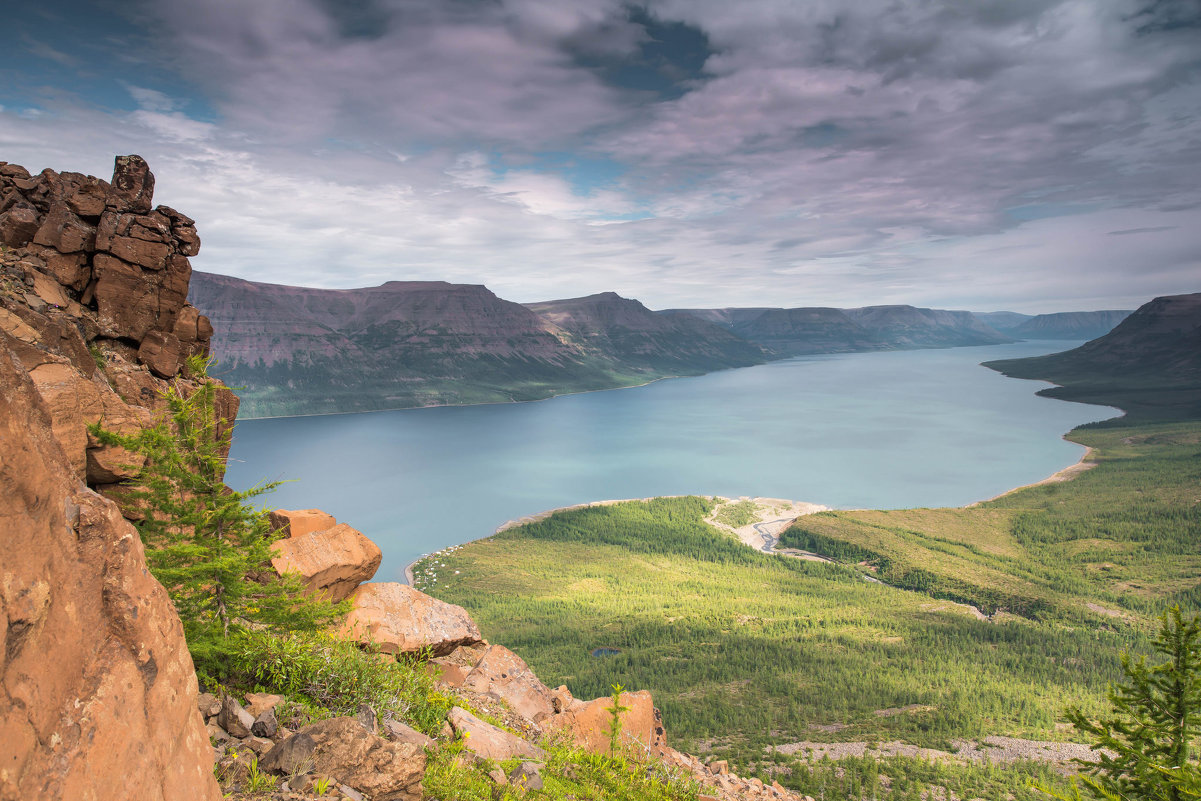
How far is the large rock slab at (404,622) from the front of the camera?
18.0m

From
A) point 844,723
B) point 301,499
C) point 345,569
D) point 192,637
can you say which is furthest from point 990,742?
Result: point 301,499

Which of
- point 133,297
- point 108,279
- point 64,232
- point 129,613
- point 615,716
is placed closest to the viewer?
point 129,613

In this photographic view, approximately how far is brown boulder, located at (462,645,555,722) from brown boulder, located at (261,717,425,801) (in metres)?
8.59

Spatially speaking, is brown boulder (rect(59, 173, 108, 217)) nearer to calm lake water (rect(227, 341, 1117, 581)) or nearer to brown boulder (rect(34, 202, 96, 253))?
brown boulder (rect(34, 202, 96, 253))

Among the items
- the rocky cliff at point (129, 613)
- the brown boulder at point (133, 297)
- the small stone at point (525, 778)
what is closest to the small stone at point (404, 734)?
the rocky cliff at point (129, 613)

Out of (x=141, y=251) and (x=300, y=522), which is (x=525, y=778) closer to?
(x=300, y=522)

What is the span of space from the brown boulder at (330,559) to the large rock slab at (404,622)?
65cm

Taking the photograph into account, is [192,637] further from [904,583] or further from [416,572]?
[904,583]

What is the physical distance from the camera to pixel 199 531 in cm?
1244

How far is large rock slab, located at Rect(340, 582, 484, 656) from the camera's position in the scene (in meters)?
18.0

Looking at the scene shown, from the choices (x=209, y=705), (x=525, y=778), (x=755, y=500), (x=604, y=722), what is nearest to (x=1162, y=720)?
(x=604, y=722)

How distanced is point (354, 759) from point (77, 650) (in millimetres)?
4930

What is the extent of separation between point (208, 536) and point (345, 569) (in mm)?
6964

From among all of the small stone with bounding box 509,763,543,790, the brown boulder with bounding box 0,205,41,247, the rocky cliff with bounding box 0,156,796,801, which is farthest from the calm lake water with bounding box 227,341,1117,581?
the small stone with bounding box 509,763,543,790
